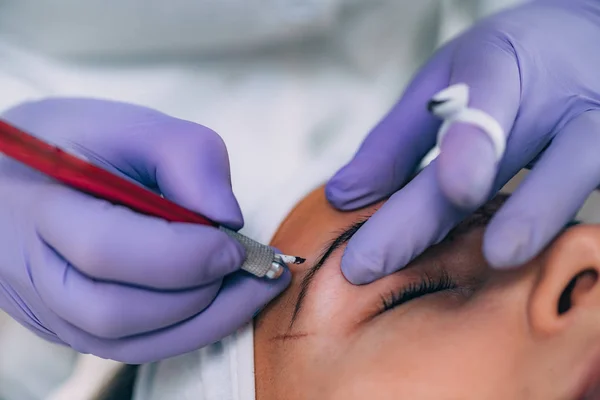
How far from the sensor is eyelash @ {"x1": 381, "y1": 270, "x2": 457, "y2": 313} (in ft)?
2.48

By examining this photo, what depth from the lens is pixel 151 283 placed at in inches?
29.7

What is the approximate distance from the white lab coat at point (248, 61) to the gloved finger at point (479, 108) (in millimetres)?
310

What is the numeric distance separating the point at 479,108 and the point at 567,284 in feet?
0.75

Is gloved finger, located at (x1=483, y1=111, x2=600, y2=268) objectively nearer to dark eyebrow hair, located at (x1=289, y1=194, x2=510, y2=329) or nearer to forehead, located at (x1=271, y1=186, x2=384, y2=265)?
dark eyebrow hair, located at (x1=289, y1=194, x2=510, y2=329)

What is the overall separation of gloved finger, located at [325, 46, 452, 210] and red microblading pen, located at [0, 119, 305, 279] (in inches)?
5.9

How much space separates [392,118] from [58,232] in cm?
51

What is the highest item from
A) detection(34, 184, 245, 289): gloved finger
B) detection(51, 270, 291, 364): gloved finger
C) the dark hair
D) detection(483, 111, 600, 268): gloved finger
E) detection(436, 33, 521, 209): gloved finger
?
detection(436, 33, 521, 209): gloved finger

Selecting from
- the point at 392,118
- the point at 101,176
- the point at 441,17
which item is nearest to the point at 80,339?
the point at 101,176

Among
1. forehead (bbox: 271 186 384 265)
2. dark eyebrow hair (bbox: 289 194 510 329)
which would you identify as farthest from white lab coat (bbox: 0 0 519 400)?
dark eyebrow hair (bbox: 289 194 510 329)

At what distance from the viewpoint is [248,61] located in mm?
1183

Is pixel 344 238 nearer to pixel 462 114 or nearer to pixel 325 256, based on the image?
pixel 325 256

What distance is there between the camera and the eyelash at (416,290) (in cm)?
76

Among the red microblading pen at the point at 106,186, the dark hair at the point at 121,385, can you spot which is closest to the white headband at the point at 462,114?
the red microblading pen at the point at 106,186

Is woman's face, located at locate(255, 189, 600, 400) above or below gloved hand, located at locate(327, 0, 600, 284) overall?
below
